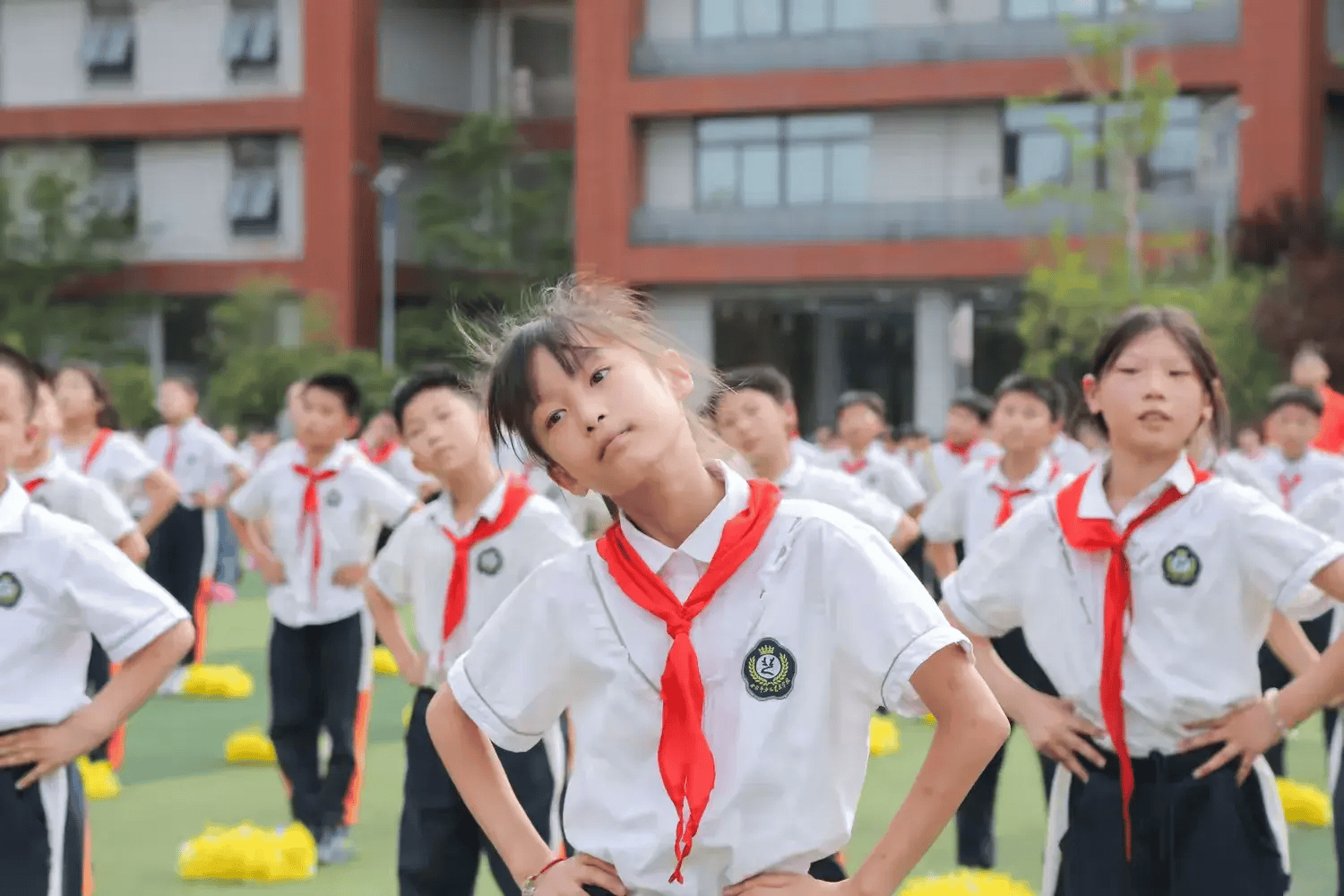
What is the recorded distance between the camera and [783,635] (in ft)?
8.71

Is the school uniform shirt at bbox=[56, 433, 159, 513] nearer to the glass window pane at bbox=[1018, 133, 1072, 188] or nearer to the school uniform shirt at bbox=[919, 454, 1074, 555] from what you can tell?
the school uniform shirt at bbox=[919, 454, 1074, 555]

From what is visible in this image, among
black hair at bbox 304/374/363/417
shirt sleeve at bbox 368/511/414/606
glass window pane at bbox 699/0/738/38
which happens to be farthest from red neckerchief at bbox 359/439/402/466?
glass window pane at bbox 699/0/738/38

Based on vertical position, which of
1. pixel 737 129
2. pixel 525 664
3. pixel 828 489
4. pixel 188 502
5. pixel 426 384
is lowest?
pixel 188 502

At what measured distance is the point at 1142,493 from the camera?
408cm

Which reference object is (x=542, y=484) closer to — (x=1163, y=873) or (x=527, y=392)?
(x=1163, y=873)

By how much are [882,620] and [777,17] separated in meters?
30.6

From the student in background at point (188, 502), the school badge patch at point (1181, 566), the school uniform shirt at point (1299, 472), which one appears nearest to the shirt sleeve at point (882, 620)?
the school badge patch at point (1181, 566)

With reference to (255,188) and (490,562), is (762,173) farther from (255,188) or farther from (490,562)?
(490,562)

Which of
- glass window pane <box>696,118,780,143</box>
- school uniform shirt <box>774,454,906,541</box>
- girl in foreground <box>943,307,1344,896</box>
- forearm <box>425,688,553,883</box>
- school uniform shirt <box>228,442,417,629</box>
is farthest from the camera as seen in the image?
glass window pane <box>696,118,780,143</box>

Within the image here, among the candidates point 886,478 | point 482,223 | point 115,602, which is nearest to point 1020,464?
point 886,478

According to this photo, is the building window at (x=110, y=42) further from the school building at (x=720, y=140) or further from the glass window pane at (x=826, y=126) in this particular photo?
the glass window pane at (x=826, y=126)

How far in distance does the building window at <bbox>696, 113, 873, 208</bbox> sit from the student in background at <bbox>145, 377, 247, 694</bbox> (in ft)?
62.6

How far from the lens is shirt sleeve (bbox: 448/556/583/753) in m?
2.79

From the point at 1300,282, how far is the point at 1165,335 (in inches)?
918
